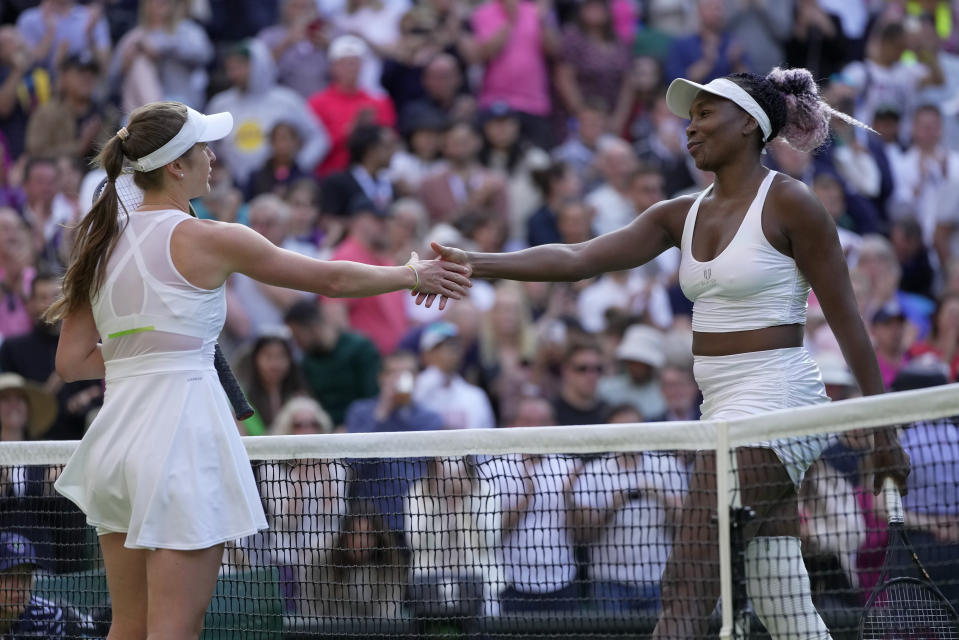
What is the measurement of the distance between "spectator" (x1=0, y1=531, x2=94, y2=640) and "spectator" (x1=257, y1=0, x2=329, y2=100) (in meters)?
7.85

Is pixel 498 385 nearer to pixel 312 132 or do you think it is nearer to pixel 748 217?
pixel 312 132

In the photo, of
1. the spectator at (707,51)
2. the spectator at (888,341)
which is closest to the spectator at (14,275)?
the spectator at (888,341)

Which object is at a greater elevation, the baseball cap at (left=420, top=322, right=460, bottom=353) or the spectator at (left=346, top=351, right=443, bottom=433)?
the baseball cap at (left=420, top=322, right=460, bottom=353)

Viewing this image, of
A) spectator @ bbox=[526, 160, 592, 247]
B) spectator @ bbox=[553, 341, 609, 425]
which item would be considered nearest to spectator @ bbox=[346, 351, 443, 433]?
spectator @ bbox=[553, 341, 609, 425]

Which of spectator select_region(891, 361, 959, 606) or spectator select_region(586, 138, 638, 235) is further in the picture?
spectator select_region(586, 138, 638, 235)

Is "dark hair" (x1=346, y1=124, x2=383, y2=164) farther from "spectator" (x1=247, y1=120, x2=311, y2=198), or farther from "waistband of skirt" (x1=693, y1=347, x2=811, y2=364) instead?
"waistband of skirt" (x1=693, y1=347, x2=811, y2=364)

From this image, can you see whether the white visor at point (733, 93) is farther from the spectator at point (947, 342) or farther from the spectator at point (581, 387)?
the spectator at point (947, 342)

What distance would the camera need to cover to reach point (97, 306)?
4531 millimetres

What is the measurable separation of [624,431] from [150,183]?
1.92 metres

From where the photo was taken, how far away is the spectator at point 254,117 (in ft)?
39.5

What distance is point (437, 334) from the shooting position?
953 centimetres

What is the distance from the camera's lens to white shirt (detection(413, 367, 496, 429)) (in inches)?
367

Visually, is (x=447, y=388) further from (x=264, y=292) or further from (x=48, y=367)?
(x=48, y=367)

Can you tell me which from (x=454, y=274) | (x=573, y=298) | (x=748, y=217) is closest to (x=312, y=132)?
(x=573, y=298)
